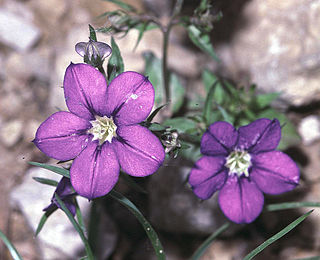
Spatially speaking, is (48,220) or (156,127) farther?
(48,220)

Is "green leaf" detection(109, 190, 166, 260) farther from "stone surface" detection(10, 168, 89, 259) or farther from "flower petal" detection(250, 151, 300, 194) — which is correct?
"stone surface" detection(10, 168, 89, 259)

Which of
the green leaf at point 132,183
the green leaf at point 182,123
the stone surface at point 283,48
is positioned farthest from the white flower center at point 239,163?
the stone surface at point 283,48

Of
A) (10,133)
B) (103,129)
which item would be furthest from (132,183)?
(10,133)

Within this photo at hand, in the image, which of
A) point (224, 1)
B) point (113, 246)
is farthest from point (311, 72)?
point (113, 246)

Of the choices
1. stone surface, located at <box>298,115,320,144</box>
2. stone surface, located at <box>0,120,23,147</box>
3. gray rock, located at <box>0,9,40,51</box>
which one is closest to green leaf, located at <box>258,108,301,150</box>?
stone surface, located at <box>298,115,320,144</box>

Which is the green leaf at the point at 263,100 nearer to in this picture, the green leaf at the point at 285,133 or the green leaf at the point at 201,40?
the green leaf at the point at 285,133

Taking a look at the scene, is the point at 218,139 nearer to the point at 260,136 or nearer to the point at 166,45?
the point at 260,136

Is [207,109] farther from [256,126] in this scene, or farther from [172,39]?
[172,39]
